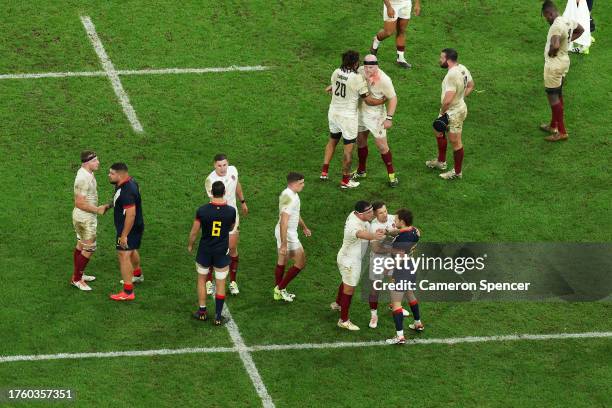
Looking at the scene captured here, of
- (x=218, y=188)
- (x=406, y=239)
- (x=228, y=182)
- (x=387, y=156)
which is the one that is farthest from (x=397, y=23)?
(x=218, y=188)

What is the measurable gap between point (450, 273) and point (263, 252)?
2.90 m

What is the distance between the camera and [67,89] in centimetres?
2398

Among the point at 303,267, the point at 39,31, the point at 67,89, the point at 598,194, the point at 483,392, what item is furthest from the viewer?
the point at 39,31

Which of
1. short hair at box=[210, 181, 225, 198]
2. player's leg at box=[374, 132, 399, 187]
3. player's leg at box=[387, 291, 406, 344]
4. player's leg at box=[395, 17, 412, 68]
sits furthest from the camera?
player's leg at box=[395, 17, 412, 68]

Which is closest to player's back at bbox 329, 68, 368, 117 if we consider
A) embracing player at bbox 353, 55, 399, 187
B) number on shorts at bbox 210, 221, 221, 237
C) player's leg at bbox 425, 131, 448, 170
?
embracing player at bbox 353, 55, 399, 187

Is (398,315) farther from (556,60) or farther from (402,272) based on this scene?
(556,60)

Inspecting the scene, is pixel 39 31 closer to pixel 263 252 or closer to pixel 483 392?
pixel 263 252

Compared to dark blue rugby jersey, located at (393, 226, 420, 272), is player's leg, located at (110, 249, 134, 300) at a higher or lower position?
lower

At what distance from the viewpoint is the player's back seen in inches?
822

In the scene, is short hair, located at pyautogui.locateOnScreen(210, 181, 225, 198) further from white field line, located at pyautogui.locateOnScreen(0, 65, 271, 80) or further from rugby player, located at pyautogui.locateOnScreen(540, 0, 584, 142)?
rugby player, located at pyautogui.locateOnScreen(540, 0, 584, 142)

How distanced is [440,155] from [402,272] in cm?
474

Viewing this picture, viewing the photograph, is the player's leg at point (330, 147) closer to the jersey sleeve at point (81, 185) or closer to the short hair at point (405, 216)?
the short hair at point (405, 216)

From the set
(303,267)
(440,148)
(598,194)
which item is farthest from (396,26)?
(303,267)

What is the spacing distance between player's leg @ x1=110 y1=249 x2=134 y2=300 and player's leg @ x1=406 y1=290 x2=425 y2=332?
3.98 meters
